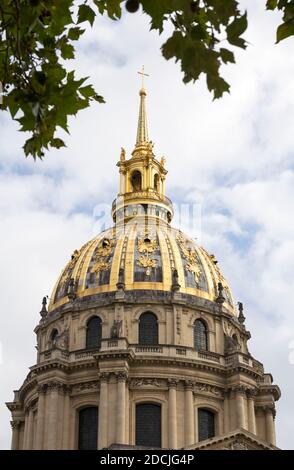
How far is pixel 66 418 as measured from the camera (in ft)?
200

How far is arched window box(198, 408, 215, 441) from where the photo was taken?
60.6 metres

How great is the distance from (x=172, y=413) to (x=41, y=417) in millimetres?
9571

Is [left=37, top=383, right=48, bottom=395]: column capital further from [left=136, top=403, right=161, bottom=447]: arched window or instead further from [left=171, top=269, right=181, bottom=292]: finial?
[left=171, top=269, right=181, bottom=292]: finial

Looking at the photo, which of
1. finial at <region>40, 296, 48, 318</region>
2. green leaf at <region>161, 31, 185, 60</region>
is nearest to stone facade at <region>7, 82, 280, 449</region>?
finial at <region>40, 296, 48, 318</region>

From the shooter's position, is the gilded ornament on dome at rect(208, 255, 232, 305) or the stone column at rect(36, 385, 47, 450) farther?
the gilded ornament on dome at rect(208, 255, 232, 305)

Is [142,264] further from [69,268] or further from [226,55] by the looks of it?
[226,55]

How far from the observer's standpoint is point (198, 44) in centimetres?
727

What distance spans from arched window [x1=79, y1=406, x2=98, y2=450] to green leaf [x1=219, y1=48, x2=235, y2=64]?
5471cm

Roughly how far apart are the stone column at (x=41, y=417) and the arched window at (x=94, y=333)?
4.70 m

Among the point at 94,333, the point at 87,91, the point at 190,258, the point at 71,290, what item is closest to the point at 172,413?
the point at 94,333

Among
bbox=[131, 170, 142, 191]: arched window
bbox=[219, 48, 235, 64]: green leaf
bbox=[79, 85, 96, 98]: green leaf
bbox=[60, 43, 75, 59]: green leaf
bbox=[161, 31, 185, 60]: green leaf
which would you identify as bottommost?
bbox=[219, 48, 235, 64]: green leaf

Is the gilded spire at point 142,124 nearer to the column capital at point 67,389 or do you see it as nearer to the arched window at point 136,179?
the arched window at point 136,179
